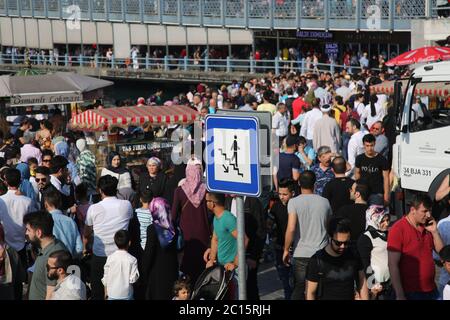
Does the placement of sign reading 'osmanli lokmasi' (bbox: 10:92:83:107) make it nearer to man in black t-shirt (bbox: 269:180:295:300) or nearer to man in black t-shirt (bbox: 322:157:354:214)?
man in black t-shirt (bbox: 322:157:354:214)

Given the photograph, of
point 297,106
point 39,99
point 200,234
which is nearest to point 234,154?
point 200,234

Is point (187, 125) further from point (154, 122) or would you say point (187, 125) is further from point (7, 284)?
point (7, 284)

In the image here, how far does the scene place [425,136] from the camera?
15.0m

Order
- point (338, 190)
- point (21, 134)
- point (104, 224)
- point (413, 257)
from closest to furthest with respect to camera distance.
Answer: point (413, 257)
point (104, 224)
point (338, 190)
point (21, 134)

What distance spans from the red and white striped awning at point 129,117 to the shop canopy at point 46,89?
12.7 ft

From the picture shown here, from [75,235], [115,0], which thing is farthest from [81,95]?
[115,0]

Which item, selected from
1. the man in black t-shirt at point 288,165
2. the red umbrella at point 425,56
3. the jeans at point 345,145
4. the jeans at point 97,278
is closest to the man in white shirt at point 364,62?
the red umbrella at point 425,56

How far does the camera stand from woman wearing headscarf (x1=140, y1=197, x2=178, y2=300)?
35.3ft

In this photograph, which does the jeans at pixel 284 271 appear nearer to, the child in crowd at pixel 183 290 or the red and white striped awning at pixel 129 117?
the child in crowd at pixel 183 290

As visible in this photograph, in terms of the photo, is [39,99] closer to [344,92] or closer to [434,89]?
[344,92]

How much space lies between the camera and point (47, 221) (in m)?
9.38

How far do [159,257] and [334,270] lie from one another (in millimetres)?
2858

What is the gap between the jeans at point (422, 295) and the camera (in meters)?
8.91

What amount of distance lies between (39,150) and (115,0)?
41.4m
